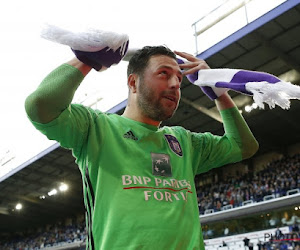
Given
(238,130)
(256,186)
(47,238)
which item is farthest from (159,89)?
(47,238)

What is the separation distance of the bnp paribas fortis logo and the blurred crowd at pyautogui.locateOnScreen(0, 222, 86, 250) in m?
24.4

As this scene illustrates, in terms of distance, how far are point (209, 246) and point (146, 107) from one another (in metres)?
16.8

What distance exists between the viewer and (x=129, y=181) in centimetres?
159

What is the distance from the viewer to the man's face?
176cm

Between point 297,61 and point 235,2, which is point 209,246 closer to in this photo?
point 297,61

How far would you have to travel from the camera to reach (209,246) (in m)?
17.4

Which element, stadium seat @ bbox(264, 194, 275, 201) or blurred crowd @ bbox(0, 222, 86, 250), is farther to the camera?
blurred crowd @ bbox(0, 222, 86, 250)

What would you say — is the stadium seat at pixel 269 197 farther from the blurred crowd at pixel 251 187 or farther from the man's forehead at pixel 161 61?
the man's forehead at pixel 161 61

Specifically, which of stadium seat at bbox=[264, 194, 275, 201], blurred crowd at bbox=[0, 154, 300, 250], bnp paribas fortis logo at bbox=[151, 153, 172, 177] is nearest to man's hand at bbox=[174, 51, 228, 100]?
bnp paribas fortis logo at bbox=[151, 153, 172, 177]

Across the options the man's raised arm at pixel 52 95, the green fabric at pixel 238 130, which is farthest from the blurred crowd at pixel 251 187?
the man's raised arm at pixel 52 95

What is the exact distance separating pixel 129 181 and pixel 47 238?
107 ft

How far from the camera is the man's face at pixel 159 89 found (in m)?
1.76

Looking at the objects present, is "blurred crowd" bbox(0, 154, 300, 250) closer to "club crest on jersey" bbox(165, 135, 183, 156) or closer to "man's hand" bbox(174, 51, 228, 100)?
"man's hand" bbox(174, 51, 228, 100)

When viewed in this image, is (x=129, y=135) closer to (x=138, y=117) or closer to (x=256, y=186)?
(x=138, y=117)
